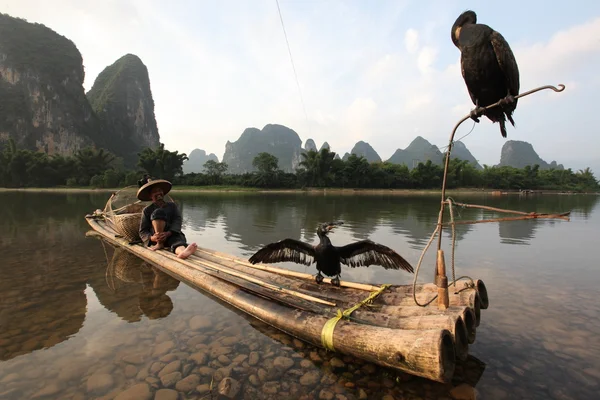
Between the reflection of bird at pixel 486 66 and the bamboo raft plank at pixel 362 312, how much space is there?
2.12 meters

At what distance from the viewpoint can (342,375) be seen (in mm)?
3297

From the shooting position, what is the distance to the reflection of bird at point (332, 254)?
167 inches

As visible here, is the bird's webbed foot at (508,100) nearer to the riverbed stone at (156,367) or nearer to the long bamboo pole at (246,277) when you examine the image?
the long bamboo pole at (246,277)

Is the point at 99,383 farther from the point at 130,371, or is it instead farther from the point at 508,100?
the point at 508,100

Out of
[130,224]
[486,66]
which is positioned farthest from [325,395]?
[130,224]

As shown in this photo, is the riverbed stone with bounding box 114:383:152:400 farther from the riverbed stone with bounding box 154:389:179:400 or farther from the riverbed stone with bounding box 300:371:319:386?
the riverbed stone with bounding box 300:371:319:386

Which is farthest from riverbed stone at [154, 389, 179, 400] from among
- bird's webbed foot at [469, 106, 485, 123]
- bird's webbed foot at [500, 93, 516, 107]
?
bird's webbed foot at [500, 93, 516, 107]

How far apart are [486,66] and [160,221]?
6705mm

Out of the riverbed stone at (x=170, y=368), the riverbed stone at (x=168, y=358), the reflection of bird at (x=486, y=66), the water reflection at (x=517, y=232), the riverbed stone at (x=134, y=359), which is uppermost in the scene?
the reflection of bird at (x=486, y=66)

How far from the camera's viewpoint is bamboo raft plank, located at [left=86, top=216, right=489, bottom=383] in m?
2.79

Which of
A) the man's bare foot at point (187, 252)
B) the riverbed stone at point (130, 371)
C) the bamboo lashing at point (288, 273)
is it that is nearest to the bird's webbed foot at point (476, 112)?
the bamboo lashing at point (288, 273)

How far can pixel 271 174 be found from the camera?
65312mm

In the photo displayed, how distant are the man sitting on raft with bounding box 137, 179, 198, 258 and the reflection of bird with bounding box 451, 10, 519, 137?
6075mm

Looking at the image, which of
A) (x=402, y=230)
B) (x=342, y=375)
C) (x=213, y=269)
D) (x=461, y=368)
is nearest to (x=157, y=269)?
(x=213, y=269)
